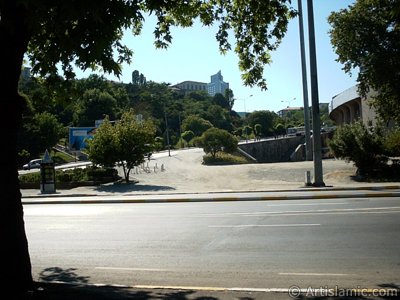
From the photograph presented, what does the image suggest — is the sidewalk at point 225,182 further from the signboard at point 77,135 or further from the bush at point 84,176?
the signboard at point 77,135

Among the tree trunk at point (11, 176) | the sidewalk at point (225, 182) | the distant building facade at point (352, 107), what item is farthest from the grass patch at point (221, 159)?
the tree trunk at point (11, 176)

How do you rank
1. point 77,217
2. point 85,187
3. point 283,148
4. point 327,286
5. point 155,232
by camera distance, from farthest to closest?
point 283,148
point 85,187
point 77,217
point 155,232
point 327,286

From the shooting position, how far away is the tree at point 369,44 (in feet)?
82.6

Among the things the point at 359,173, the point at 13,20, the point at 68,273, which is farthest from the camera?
the point at 359,173

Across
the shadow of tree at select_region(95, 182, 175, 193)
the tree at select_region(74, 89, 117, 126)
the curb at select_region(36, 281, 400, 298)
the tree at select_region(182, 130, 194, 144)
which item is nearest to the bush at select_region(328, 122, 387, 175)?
the shadow of tree at select_region(95, 182, 175, 193)

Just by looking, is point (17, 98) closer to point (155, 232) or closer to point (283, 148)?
point (155, 232)

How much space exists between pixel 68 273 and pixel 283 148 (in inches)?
3288

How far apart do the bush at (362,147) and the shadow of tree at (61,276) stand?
70.5ft

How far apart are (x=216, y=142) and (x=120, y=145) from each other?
67.1 ft

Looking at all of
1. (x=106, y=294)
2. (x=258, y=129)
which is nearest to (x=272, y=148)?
(x=258, y=129)

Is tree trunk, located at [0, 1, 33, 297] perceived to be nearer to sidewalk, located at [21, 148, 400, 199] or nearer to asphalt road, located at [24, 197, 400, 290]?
asphalt road, located at [24, 197, 400, 290]

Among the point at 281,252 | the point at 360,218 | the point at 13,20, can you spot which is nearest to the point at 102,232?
the point at 281,252

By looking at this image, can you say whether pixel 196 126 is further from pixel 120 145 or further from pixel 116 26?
pixel 116 26

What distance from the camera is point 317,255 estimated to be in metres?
7.92
